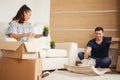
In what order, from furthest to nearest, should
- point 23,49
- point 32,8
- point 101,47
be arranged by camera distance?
point 32,8 < point 101,47 < point 23,49

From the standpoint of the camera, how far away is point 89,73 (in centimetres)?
293

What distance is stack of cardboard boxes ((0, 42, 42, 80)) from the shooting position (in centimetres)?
222

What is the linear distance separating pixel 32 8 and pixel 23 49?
218 cm

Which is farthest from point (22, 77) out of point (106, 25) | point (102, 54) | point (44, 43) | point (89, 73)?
point (106, 25)

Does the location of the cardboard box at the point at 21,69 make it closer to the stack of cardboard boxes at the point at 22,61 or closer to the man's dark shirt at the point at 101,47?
the stack of cardboard boxes at the point at 22,61

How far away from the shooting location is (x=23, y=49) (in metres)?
2.24

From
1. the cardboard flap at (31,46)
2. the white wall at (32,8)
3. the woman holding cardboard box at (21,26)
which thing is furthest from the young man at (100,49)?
the cardboard flap at (31,46)

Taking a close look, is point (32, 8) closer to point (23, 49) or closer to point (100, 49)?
point (100, 49)

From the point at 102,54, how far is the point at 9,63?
185 cm

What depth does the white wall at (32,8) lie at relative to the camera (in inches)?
144

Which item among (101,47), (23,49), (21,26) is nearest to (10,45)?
(23,49)

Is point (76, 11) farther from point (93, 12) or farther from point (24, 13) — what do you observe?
point (24, 13)

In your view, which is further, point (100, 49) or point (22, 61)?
point (100, 49)

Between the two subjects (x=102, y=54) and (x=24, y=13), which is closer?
(x=24, y=13)
